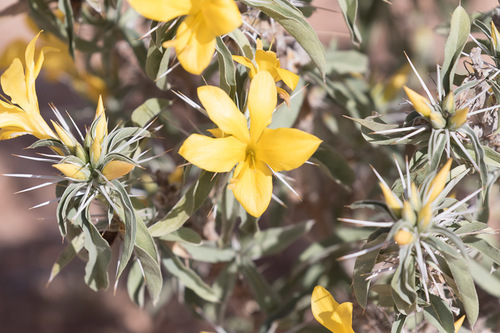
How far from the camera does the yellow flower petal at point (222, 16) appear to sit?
76 centimetres

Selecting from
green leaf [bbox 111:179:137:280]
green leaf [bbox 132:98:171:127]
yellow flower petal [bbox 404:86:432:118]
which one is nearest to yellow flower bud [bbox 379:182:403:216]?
yellow flower petal [bbox 404:86:432:118]

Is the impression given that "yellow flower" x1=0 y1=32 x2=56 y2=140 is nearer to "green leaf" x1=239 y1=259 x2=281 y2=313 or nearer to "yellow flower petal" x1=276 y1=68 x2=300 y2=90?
"yellow flower petal" x1=276 y1=68 x2=300 y2=90

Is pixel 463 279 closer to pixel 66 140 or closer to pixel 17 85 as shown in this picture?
pixel 66 140

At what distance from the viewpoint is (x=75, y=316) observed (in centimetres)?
267

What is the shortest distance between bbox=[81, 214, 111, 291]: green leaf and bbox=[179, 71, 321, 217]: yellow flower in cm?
25

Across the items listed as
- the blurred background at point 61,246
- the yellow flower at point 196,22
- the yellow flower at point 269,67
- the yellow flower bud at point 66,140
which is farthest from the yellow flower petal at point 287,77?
the blurred background at point 61,246

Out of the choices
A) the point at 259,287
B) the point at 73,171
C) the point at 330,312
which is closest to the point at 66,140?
the point at 73,171

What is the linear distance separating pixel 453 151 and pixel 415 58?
164 cm

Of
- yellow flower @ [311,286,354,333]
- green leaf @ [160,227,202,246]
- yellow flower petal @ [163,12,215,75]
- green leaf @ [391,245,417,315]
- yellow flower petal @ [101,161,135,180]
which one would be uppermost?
yellow flower petal @ [163,12,215,75]

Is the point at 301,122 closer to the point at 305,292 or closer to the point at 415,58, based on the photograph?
the point at 305,292

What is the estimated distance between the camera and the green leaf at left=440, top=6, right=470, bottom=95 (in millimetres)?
902

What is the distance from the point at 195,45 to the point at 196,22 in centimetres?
4

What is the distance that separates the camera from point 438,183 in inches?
29.9

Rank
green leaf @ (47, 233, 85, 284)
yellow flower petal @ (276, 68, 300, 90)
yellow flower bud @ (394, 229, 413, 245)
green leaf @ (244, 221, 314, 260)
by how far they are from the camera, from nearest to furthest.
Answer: yellow flower bud @ (394, 229, 413, 245)
yellow flower petal @ (276, 68, 300, 90)
green leaf @ (47, 233, 85, 284)
green leaf @ (244, 221, 314, 260)
